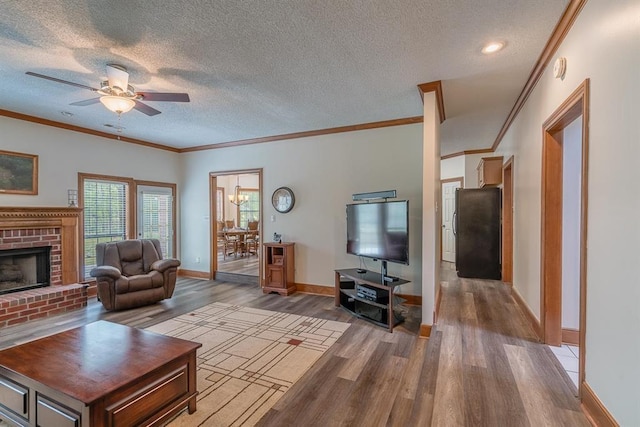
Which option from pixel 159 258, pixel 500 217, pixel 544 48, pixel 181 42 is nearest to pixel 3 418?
pixel 181 42

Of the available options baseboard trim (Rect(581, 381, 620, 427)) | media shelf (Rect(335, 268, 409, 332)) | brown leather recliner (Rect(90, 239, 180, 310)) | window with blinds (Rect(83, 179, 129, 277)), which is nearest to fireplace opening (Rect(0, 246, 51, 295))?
window with blinds (Rect(83, 179, 129, 277))

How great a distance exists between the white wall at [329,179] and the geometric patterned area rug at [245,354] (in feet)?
4.24

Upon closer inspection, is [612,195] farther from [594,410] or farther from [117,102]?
[117,102]

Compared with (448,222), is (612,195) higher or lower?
higher

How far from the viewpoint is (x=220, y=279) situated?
6.05m

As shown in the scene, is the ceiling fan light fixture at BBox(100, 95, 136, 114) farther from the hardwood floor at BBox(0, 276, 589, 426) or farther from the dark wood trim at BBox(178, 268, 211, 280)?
the dark wood trim at BBox(178, 268, 211, 280)

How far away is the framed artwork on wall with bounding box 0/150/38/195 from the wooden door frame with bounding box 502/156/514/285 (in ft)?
22.3

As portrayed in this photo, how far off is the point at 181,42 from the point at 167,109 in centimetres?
178

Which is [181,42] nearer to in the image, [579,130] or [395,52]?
[395,52]

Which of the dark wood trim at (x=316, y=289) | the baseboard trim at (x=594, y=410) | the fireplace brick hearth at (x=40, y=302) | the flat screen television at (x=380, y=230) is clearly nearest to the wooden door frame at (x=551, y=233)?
the baseboard trim at (x=594, y=410)

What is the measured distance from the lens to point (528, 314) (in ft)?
10.8

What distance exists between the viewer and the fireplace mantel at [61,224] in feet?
13.0

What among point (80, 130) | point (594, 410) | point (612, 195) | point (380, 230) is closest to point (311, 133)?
point (380, 230)

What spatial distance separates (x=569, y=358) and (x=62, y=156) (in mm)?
6571
